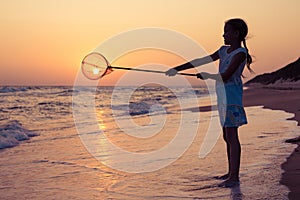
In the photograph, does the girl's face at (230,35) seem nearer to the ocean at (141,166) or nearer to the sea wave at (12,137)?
the ocean at (141,166)

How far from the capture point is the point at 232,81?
460 cm

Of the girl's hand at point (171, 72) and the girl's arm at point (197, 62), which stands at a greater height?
the girl's arm at point (197, 62)

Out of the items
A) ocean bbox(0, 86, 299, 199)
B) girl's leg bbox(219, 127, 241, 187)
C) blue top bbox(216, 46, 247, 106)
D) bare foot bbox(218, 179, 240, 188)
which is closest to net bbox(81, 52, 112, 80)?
ocean bbox(0, 86, 299, 199)

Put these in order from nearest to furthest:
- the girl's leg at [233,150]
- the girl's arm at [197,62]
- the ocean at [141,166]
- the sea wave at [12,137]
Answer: the ocean at [141,166], the girl's leg at [233,150], the girl's arm at [197,62], the sea wave at [12,137]

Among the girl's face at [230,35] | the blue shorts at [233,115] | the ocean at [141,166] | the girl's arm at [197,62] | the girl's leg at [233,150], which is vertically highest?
the girl's face at [230,35]

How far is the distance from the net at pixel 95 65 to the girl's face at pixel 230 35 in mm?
1508

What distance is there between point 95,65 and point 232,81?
1740 mm

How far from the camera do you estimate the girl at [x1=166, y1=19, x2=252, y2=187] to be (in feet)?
14.9

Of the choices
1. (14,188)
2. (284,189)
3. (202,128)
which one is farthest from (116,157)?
(202,128)

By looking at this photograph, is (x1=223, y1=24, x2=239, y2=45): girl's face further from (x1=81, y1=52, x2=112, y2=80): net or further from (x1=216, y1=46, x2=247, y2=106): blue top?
(x1=81, y1=52, x2=112, y2=80): net

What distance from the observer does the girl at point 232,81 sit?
4.53m

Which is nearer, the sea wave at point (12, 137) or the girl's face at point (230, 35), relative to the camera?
the girl's face at point (230, 35)

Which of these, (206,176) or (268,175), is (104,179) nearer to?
(206,176)

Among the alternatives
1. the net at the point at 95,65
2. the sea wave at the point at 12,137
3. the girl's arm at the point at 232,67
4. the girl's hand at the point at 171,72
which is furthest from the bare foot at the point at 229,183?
the sea wave at the point at 12,137
